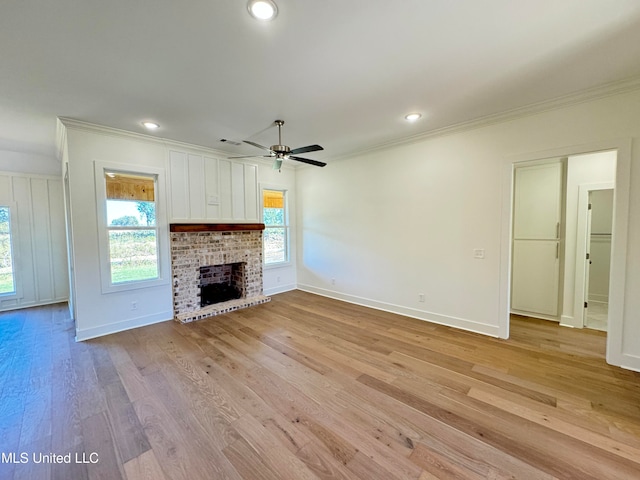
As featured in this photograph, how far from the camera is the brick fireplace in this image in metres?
4.43

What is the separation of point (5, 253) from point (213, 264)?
154 inches

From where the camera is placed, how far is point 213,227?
184 inches

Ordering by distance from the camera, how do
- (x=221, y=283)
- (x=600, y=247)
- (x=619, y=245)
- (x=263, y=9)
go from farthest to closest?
1. (x=221, y=283)
2. (x=600, y=247)
3. (x=619, y=245)
4. (x=263, y=9)

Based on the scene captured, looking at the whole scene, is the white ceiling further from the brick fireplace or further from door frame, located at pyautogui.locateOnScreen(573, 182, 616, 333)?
the brick fireplace

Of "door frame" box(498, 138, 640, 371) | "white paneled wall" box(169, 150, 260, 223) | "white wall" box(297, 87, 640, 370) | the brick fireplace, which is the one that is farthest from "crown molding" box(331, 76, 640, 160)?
the brick fireplace

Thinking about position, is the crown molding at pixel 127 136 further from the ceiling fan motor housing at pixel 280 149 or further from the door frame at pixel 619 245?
the door frame at pixel 619 245

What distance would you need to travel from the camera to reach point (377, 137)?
4.16m

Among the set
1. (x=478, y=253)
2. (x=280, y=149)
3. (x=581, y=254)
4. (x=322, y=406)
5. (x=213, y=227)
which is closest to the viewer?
(x=322, y=406)

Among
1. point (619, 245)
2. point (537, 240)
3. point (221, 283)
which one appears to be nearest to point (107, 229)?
point (221, 283)

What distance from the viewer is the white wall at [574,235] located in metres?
3.69

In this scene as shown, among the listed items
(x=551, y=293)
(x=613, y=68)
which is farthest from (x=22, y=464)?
(x=551, y=293)

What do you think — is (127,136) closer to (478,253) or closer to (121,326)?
(121,326)

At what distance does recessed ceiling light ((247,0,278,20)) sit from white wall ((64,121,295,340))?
3247 mm

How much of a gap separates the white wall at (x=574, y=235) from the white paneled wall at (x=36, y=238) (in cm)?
916
